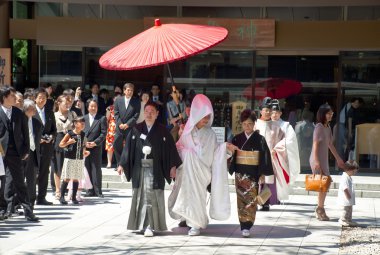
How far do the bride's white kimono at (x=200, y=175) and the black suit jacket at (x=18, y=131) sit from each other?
2.21 metres

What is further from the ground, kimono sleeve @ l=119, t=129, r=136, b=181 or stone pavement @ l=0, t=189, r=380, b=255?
kimono sleeve @ l=119, t=129, r=136, b=181

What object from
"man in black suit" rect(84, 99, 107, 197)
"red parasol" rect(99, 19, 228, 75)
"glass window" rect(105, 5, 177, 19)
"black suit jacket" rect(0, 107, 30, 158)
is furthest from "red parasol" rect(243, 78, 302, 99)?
"black suit jacket" rect(0, 107, 30, 158)

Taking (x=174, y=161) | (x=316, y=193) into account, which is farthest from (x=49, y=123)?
(x=316, y=193)

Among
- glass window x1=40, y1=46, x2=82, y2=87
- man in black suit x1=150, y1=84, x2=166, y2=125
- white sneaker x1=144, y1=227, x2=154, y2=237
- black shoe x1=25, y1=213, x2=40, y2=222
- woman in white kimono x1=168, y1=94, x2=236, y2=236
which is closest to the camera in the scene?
white sneaker x1=144, y1=227, x2=154, y2=237

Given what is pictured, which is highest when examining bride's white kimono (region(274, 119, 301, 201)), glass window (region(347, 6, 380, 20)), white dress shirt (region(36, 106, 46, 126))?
glass window (region(347, 6, 380, 20))

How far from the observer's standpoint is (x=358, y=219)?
1190cm

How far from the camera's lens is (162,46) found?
9.52 metres

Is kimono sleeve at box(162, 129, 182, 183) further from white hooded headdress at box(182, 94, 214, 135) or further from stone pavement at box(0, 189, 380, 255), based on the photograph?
stone pavement at box(0, 189, 380, 255)

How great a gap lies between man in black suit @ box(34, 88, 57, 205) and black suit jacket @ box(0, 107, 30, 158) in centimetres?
133

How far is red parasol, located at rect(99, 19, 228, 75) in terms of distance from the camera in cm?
923

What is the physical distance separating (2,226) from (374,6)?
10.1 metres

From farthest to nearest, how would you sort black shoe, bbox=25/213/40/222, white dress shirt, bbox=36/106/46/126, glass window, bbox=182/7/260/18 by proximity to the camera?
1. glass window, bbox=182/7/260/18
2. white dress shirt, bbox=36/106/46/126
3. black shoe, bbox=25/213/40/222

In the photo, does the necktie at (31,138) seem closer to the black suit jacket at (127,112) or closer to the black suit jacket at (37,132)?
the black suit jacket at (37,132)

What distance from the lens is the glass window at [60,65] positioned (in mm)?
18328
